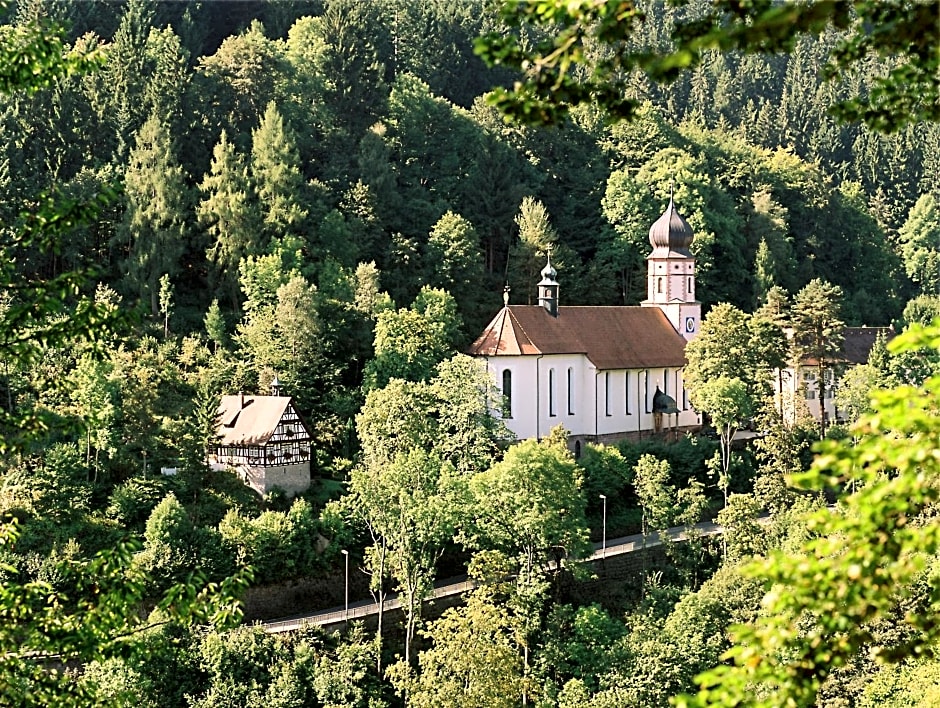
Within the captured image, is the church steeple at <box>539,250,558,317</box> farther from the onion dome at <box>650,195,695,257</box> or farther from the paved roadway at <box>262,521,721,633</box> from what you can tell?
the paved roadway at <box>262,521,721,633</box>

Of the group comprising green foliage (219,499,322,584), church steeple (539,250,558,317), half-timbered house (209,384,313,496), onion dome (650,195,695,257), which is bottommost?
green foliage (219,499,322,584)

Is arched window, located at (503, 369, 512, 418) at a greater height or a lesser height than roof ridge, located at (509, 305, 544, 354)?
lesser

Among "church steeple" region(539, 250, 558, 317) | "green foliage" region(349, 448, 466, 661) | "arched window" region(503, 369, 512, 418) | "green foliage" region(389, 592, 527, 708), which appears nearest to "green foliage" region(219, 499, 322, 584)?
"green foliage" region(349, 448, 466, 661)

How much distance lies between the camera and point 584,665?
3459cm

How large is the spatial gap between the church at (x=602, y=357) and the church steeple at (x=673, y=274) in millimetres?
37

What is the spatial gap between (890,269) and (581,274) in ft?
73.5

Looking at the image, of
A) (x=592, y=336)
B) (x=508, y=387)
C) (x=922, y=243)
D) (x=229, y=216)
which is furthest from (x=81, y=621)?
(x=922, y=243)

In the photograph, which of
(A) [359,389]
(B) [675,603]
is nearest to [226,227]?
(A) [359,389]

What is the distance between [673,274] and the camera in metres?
56.4

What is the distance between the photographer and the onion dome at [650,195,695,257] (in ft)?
186

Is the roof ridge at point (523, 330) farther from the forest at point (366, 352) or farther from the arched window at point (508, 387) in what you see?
the forest at point (366, 352)

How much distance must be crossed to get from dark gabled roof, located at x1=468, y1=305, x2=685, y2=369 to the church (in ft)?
0.11

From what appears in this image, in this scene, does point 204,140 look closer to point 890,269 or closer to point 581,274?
point 581,274

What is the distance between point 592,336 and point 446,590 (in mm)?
16062
